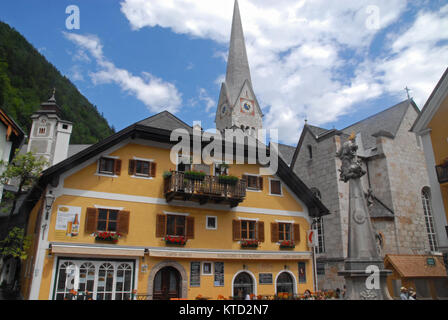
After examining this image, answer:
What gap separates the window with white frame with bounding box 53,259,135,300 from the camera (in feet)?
49.7

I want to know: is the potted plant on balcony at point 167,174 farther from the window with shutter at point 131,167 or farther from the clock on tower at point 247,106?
the clock on tower at point 247,106

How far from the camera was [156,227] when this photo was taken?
57.4 feet

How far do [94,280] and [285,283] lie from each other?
9983 millimetres

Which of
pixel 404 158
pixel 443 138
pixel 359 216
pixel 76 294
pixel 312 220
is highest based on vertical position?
pixel 404 158

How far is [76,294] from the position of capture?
14.9 metres

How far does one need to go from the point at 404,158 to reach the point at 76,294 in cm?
2591

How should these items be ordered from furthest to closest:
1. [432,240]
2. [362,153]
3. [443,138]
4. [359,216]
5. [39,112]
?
1. [39,112]
2. [362,153]
3. [432,240]
4. [443,138]
5. [359,216]

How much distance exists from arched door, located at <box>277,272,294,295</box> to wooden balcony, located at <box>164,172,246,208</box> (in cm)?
481

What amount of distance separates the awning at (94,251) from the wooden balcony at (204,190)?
9.94ft

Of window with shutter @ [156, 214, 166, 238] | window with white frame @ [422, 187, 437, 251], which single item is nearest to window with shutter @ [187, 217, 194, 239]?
window with shutter @ [156, 214, 166, 238]

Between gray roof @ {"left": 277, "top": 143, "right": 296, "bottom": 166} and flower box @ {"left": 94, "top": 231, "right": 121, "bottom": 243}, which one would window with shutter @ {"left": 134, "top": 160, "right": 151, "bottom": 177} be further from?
gray roof @ {"left": 277, "top": 143, "right": 296, "bottom": 166}

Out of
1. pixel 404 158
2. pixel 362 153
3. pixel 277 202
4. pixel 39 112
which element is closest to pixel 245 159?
pixel 277 202

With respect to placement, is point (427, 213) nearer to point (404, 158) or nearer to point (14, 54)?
point (404, 158)

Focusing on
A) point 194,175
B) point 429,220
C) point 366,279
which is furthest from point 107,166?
point 429,220
